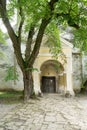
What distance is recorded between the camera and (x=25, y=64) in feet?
45.0

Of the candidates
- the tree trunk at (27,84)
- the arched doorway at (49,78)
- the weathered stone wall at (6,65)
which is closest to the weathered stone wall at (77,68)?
the arched doorway at (49,78)

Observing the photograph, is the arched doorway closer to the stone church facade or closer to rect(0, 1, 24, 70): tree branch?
the stone church facade

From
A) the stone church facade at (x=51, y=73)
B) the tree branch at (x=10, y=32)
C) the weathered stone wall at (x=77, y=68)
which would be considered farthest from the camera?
the weathered stone wall at (x=77, y=68)

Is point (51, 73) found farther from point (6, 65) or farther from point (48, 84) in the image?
point (6, 65)

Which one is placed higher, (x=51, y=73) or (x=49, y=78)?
(x=51, y=73)

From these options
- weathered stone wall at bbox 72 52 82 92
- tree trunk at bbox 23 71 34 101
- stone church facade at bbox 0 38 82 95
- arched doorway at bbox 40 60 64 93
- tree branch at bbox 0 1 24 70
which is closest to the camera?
tree branch at bbox 0 1 24 70

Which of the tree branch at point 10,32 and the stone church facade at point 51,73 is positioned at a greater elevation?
the tree branch at point 10,32

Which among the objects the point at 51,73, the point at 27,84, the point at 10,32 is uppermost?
the point at 10,32

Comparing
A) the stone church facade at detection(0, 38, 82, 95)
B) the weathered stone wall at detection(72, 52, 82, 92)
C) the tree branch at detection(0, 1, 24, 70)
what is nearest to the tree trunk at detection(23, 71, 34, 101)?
the tree branch at detection(0, 1, 24, 70)

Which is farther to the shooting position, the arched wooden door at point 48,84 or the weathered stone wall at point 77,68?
the weathered stone wall at point 77,68

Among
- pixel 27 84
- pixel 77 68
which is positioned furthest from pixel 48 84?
pixel 27 84

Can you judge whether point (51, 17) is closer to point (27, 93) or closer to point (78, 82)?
point (27, 93)

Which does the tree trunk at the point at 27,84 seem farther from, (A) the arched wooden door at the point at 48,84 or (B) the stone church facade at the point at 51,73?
(A) the arched wooden door at the point at 48,84

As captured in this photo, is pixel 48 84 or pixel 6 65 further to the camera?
pixel 6 65
